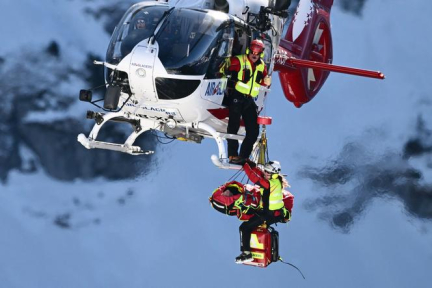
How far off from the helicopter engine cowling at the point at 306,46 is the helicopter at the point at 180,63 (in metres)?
2.32

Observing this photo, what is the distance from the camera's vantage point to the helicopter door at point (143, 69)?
1555 cm

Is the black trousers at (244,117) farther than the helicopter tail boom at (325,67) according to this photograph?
No

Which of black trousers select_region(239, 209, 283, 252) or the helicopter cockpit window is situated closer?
the helicopter cockpit window

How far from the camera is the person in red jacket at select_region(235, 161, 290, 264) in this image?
16469mm

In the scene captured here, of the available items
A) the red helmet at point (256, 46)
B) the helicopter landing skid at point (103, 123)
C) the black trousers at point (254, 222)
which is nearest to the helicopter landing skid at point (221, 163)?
the black trousers at point (254, 222)

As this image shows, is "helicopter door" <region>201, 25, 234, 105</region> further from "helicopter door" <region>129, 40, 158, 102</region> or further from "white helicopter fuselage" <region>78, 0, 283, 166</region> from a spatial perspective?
"helicopter door" <region>129, 40, 158, 102</region>

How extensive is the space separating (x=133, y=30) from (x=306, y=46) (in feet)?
15.8

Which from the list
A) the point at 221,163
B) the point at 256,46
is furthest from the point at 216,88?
the point at 221,163

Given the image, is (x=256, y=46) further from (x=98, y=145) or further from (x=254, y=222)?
(x=98, y=145)

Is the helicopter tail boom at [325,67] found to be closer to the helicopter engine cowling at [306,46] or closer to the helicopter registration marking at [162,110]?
the helicopter engine cowling at [306,46]

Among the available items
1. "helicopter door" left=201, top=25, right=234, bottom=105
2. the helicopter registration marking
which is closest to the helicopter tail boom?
"helicopter door" left=201, top=25, right=234, bottom=105

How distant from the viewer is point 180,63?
51.4 feet

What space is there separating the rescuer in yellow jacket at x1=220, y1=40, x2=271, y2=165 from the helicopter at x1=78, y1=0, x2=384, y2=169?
133 millimetres

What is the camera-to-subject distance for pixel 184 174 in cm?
2230
